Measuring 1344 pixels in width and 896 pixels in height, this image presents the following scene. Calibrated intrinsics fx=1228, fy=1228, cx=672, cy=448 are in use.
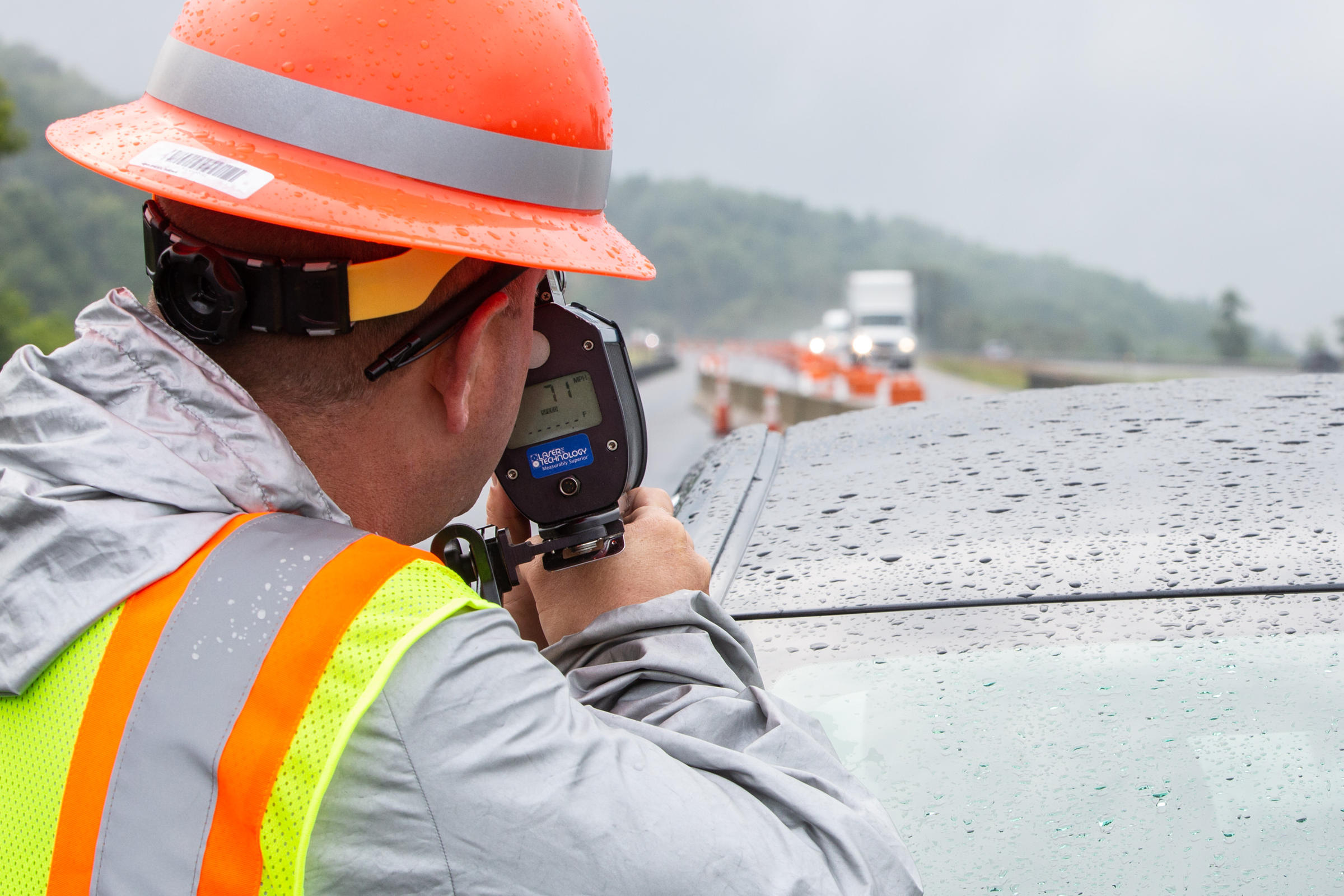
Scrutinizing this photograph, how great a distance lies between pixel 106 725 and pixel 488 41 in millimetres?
755

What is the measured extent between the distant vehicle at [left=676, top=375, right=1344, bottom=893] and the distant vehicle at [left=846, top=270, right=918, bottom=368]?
4069 centimetres

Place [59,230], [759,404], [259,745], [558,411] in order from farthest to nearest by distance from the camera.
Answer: [59,230] < [759,404] < [558,411] < [259,745]

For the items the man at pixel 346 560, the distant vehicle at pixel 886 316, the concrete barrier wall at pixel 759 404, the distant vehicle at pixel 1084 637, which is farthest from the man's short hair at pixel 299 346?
the distant vehicle at pixel 886 316

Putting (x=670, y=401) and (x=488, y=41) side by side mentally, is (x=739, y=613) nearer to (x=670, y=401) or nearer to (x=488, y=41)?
(x=488, y=41)

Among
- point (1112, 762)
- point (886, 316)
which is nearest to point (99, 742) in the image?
point (1112, 762)

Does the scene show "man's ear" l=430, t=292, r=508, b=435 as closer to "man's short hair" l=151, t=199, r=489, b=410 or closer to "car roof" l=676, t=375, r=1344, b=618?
"man's short hair" l=151, t=199, r=489, b=410

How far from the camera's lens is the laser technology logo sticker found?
5.29ft

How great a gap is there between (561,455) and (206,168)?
1.95 ft

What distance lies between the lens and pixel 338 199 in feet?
3.89

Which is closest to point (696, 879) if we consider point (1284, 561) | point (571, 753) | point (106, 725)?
point (571, 753)

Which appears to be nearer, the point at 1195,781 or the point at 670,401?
the point at 1195,781

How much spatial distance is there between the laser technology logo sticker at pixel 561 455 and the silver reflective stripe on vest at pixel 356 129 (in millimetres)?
374

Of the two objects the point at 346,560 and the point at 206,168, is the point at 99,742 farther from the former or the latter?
the point at 206,168

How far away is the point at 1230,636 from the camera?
1603 mm
